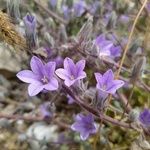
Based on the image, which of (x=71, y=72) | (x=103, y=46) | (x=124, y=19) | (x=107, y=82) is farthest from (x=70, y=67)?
(x=124, y=19)

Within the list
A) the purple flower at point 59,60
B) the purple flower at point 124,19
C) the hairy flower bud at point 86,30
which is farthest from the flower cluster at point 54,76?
the purple flower at point 124,19

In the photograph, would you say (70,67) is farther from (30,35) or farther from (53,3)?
(53,3)

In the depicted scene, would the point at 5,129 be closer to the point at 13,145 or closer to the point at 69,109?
the point at 13,145

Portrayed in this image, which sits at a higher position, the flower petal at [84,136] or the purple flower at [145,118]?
the purple flower at [145,118]

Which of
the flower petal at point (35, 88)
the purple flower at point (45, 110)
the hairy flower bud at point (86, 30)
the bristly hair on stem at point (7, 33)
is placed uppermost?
the bristly hair on stem at point (7, 33)

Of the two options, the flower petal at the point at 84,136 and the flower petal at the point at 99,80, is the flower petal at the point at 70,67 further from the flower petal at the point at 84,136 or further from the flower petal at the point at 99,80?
the flower petal at the point at 84,136

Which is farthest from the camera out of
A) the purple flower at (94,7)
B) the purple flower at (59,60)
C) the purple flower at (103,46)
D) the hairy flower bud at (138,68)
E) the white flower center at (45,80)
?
the purple flower at (94,7)

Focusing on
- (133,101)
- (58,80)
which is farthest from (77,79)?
(133,101)

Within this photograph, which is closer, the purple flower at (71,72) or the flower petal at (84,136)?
the purple flower at (71,72)
